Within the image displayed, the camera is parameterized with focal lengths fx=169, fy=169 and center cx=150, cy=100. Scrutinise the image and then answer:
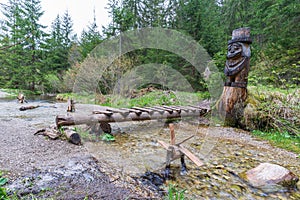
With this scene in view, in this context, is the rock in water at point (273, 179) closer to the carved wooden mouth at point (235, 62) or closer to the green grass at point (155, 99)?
the carved wooden mouth at point (235, 62)

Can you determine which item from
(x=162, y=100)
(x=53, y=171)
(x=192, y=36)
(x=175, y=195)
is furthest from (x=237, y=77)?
(x=192, y=36)

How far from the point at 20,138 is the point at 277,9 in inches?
352

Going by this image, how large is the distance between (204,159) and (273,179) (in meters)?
0.88

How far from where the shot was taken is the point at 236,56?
13.9ft

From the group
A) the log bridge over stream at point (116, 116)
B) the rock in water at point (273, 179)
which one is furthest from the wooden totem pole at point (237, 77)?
the rock in water at point (273, 179)

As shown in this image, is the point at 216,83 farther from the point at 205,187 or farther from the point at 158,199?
the point at 158,199

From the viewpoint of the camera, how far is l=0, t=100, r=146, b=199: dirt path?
1.55 meters

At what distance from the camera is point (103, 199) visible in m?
1.48

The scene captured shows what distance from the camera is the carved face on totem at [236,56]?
416cm

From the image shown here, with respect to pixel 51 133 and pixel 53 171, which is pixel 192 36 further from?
pixel 53 171

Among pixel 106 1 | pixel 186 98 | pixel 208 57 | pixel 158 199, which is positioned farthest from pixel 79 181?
pixel 106 1

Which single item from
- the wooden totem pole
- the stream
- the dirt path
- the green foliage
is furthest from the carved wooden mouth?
the dirt path

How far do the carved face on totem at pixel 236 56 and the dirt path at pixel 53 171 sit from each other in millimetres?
3777

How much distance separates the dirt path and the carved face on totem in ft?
12.4
